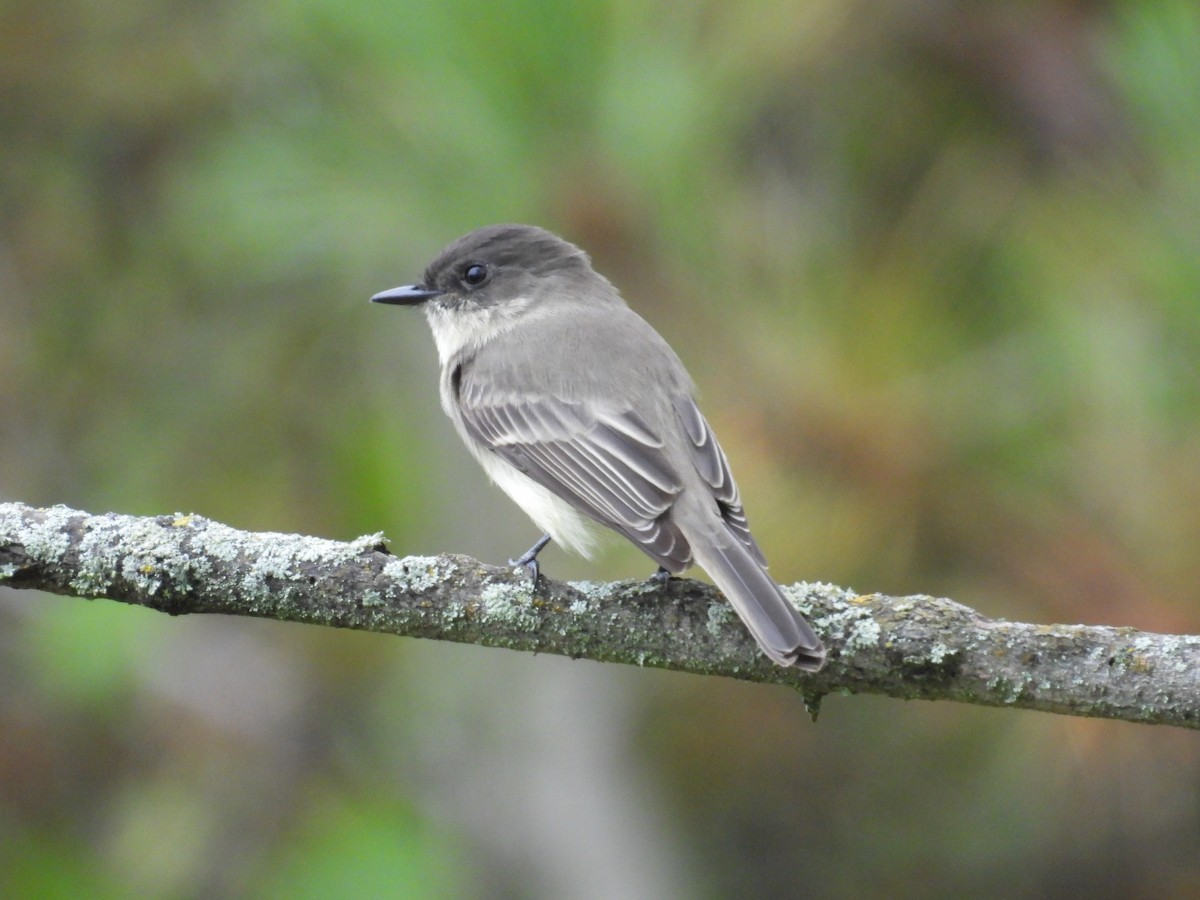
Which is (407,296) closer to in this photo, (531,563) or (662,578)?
(531,563)

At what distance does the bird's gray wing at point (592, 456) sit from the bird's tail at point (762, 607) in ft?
0.29

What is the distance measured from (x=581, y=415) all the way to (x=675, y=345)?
33 cm

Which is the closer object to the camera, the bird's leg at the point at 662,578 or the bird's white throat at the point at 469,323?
the bird's leg at the point at 662,578

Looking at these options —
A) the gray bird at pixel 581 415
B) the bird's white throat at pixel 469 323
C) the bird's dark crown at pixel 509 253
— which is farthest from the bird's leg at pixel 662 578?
the bird's white throat at pixel 469 323

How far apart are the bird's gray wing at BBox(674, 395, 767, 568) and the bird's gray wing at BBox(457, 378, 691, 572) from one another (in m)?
0.09

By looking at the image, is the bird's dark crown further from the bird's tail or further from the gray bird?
the bird's tail

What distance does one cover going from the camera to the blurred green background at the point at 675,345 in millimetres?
3600

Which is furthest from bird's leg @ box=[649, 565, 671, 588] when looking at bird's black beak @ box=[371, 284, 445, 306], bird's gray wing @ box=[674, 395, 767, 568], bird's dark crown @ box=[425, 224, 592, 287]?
bird's black beak @ box=[371, 284, 445, 306]

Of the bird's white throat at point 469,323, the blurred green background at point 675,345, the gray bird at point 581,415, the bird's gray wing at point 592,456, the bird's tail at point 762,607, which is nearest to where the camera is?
the bird's tail at point 762,607

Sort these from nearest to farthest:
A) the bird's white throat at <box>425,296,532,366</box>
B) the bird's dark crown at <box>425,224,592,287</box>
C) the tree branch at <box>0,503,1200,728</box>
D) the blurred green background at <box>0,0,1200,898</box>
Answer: the tree branch at <box>0,503,1200,728</box> → the blurred green background at <box>0,0,1200,898</box> → the bird's dark crown at <box>425,224,592,287</box> → the bird's white throat at <box>425,296,532,366</box>

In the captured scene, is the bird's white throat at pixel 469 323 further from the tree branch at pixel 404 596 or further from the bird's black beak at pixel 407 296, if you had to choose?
the tree branch at pixel 404 596

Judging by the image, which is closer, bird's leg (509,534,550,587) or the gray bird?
bird's leg (509,534,550,587)

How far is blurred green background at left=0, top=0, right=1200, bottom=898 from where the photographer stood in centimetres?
360

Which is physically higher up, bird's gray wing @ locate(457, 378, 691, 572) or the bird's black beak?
the bird's black beak
